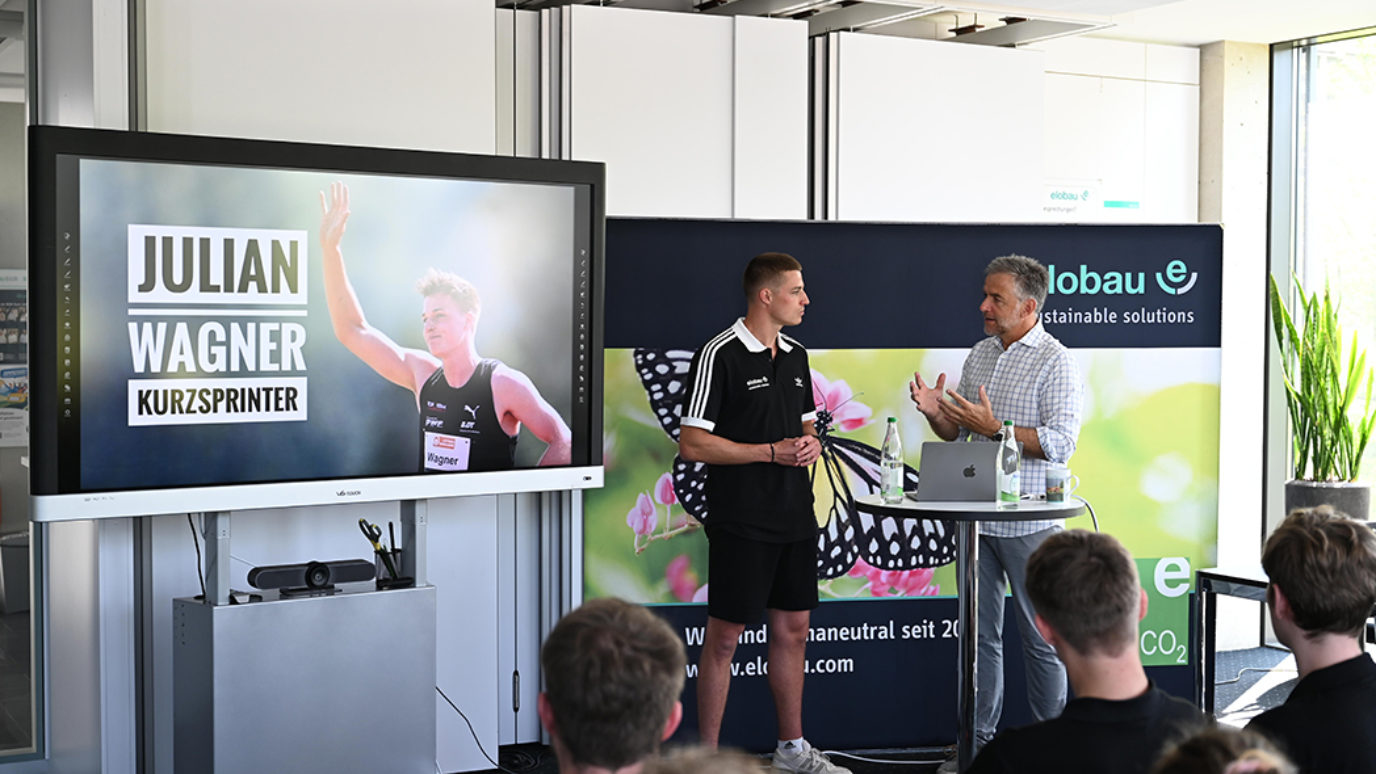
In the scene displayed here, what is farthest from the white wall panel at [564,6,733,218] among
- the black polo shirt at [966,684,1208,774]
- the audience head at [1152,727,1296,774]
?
the audience head at [1152,727,1296,774]

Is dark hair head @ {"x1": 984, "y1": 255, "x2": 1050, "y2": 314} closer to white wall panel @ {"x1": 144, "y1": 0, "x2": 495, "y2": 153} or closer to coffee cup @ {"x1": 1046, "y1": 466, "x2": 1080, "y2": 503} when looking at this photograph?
coffee cup @ {"x1": 1046, "y1": 466, "x2": 1080, "y2": 503}

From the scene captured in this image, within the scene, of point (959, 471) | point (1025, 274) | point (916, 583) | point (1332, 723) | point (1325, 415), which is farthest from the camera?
point (1325, 415)

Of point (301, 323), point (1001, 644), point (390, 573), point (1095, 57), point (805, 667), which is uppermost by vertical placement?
point (1095, 57)

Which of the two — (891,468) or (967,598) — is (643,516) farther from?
(967,598)

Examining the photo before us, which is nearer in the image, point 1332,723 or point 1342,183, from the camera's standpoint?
point 1332,723

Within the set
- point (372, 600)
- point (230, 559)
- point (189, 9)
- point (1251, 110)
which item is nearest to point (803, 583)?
point (372, 600)

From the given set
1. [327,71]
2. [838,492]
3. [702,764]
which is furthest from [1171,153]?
[702,764]

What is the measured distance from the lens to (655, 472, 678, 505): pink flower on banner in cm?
457

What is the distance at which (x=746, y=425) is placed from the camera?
165 inches

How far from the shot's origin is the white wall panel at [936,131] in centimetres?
498

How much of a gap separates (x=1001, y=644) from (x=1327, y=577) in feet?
7.07

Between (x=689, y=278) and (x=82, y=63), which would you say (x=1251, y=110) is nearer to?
(x=689, y=278)

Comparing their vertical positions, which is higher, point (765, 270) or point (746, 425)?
point (765, 270)

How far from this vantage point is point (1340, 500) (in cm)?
566
